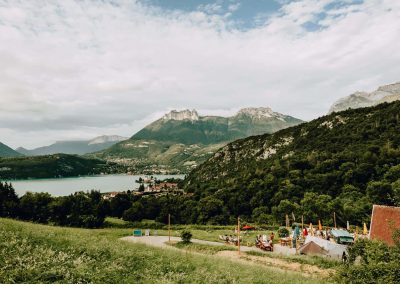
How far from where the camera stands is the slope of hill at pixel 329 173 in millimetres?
56194

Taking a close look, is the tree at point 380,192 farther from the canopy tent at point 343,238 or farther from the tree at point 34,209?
the tree at point 34,209

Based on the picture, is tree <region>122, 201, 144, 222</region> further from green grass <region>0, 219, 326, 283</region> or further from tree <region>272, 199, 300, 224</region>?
green grass <region>0, 219, 326, 283</region>

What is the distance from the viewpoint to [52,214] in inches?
2395

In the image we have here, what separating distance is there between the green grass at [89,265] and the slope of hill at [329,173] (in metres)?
40.5

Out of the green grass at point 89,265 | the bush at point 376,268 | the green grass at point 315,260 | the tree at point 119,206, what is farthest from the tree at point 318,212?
the tree at point 119,206

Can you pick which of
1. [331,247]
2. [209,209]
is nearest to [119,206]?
[209,209]

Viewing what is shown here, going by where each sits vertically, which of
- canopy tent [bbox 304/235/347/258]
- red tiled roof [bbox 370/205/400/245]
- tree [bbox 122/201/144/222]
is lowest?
tree [bbox 122/201/144/222]

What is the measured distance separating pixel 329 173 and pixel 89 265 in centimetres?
7613

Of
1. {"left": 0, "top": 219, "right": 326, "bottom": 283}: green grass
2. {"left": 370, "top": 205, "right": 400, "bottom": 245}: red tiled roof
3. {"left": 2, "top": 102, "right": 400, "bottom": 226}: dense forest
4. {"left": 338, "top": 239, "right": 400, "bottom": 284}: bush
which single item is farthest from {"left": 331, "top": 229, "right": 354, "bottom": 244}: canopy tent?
{"left": 0, "top": 219, "right": 326, "bottom": 283}: green grass

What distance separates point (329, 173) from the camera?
77.8 meters

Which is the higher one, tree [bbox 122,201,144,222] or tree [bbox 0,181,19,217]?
tree [bbox 0,181,19,217]

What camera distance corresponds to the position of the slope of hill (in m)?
56.2

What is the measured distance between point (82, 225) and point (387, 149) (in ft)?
231

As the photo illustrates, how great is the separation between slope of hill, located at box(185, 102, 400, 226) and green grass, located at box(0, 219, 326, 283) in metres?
40.5
